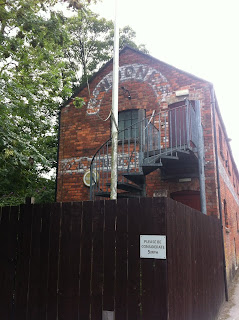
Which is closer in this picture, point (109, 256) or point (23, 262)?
point (109, 256)

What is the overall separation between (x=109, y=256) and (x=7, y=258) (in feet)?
5.23

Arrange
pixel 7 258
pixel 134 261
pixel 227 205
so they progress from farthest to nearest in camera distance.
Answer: pixel 227 205 < pixel 7 258 < pixel 134 261

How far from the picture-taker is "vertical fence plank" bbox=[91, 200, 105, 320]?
11.7 ft

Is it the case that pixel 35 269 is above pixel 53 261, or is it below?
below

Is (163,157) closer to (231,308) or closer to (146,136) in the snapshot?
Answer: (146,136)

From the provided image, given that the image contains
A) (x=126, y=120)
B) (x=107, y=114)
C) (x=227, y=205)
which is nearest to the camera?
(x=126, y=120)

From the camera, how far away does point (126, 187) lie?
768 cm

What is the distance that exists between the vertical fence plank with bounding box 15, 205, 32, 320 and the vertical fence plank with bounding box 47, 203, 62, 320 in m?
0.36

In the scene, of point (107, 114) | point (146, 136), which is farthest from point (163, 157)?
point (107, 114)

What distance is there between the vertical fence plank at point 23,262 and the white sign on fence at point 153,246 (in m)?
1.67

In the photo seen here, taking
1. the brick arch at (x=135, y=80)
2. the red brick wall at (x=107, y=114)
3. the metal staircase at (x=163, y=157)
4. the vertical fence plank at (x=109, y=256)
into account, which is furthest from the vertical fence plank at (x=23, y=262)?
the brick arch at (x=135, y=80)

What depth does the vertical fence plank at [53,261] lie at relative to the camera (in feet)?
12.5

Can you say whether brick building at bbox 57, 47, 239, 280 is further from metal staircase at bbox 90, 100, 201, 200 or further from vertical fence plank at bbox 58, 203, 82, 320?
vertical fence plank at bbox 58, 203, 82, 320

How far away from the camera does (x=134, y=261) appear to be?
3502 mm
